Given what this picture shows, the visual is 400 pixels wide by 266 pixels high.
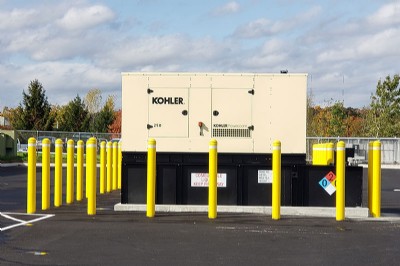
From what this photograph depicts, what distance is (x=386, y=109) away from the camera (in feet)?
160

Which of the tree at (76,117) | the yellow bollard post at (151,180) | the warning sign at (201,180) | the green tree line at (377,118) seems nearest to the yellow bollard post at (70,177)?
the warning sign at (201,180)

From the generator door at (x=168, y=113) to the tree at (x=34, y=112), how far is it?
4550 cm

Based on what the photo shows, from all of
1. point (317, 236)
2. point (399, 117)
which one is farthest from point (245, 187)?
point (399, 117)

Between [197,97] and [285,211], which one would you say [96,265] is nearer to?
[285,211]

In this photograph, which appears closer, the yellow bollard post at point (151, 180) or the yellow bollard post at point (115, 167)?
the yellow bollard post at point (151, 180)

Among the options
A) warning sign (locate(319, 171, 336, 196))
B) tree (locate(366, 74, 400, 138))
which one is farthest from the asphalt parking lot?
tree (locate(366, 74, 400, 138))

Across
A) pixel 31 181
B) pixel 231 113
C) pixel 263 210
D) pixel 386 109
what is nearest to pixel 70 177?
pixel 31 181

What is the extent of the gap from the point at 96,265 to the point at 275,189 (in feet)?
15.4

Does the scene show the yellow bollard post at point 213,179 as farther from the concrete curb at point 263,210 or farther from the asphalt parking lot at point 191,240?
the concrete curb at point 263,210

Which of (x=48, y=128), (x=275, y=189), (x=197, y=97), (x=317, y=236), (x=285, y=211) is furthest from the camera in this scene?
(x=48, y=128)

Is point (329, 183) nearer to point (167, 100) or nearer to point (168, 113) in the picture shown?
point (168, 113)

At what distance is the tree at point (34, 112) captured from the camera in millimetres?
57125

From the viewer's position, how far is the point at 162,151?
13.2 m

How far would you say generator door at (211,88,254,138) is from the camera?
13.3 metres
